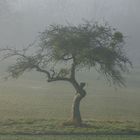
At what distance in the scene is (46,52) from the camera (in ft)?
91.1

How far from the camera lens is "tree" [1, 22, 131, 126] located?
26.9m

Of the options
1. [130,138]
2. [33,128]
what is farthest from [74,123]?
[130,138]

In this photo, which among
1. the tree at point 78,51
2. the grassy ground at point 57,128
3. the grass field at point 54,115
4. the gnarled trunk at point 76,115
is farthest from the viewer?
the gnarled trunk at point 76,115

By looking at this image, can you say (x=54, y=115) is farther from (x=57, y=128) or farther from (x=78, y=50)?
(x=57, y=128)

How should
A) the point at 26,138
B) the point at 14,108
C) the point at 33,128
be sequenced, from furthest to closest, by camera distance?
the point at 14,108 → the point at 33,128 → the point at 26,138

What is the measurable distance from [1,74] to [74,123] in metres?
61.4

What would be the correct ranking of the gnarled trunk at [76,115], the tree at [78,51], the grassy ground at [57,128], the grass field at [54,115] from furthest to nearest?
1. the gnarled trunk at [76,115]
2. the tree at [78,51]
3. the grass field at [54,115]
4. the grassy ground at [57,128]

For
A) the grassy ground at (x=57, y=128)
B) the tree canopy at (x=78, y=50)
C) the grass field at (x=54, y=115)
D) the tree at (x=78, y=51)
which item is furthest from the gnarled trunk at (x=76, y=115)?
the tree canopy at (x=78, y=50)

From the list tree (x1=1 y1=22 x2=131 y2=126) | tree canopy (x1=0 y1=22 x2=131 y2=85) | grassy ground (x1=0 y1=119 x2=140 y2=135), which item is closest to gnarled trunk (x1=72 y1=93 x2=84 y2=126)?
tree (x1=1 y1=22 x2=131 y2=126)

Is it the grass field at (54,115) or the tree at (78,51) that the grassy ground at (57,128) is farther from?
the tree at (78,51)

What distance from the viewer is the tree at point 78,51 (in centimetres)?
2688

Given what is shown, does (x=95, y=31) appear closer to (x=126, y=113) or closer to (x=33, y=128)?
(x=33, y=128)

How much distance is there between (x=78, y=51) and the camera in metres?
26.8

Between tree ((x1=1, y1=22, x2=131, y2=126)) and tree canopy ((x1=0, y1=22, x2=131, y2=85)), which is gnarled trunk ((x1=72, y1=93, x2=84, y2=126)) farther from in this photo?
tree canopy ((x1=0, y1=22, x2=131, y2=85))
